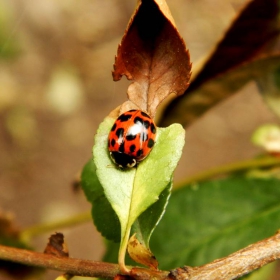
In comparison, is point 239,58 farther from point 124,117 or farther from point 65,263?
point 65,263

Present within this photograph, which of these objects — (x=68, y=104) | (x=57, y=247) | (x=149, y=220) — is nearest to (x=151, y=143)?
(x=149, y=220)

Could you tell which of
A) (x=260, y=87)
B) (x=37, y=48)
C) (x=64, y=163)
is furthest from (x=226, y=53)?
(x=37, y=48)

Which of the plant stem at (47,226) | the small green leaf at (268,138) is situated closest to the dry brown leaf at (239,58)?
the small green leaf at (268,138)

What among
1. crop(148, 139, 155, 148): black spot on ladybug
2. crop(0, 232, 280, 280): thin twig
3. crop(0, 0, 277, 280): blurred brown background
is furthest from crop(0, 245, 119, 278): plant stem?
crop(0, 0, 277, 280): blurred brown background

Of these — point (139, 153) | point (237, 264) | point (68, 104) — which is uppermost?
point (68, 104)

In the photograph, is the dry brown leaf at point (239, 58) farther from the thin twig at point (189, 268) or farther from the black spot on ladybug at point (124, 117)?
the thin twig at point (189, 268)
